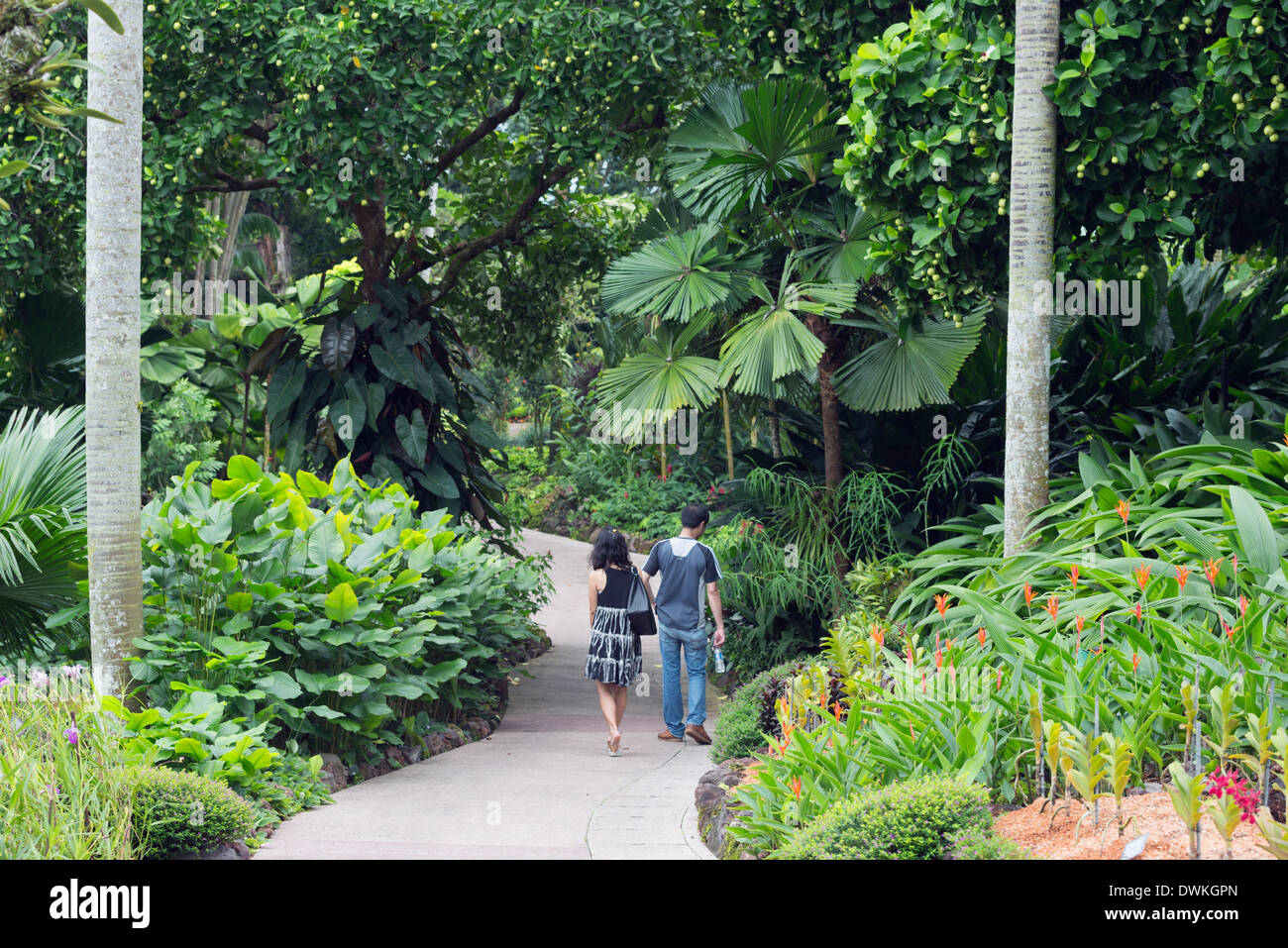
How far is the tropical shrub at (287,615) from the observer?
6.18 m

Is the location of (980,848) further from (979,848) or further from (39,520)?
(39,520)

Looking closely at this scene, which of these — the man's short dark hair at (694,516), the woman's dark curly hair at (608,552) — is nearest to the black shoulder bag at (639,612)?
the woman's dark curly hair at (608,552)

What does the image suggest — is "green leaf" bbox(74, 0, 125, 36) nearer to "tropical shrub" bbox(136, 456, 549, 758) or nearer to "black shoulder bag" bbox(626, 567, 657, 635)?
"tropical shrub" bbox(136, 456, 549, 758)

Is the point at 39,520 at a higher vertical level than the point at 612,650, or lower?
higher

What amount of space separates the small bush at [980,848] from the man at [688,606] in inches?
152

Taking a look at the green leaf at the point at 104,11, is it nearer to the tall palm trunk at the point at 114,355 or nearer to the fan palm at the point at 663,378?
the tall palm trunk at the point at 114,355

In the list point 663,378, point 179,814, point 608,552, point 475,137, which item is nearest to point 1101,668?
point 179,814

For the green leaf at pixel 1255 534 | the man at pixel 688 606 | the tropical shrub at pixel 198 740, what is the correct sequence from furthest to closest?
the man at pixel 688 606 → the tropical shrub at pixel 198 740 → the green leaf at pixel 1255 534

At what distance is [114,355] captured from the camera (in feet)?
20.1

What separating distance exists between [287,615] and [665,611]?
8.10ft

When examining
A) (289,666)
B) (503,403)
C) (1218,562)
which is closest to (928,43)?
(1218,562)

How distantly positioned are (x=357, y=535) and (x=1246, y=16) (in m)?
5.75

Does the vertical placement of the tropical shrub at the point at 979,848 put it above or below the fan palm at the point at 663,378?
below

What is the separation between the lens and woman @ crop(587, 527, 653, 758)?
758 centimetres
